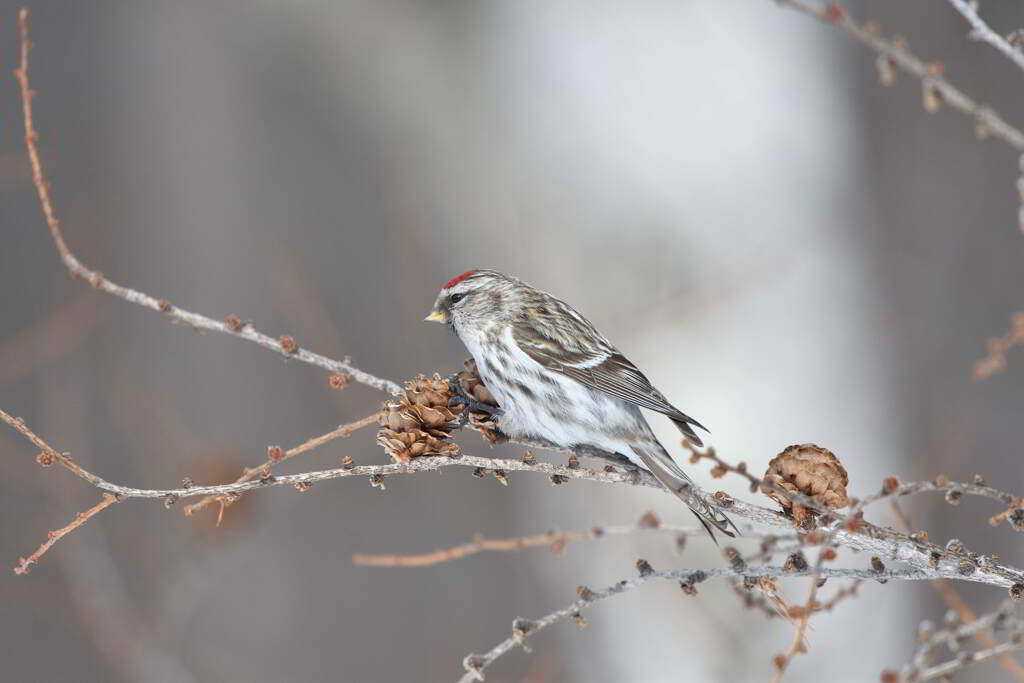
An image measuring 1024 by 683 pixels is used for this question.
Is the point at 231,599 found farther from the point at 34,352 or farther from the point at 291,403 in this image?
the point at 34,352

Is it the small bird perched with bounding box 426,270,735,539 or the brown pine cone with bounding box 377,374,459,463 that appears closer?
the brown pine cone with bounding box 377,374,459,463

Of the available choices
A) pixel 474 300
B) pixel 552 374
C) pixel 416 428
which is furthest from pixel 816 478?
pixel 474 300

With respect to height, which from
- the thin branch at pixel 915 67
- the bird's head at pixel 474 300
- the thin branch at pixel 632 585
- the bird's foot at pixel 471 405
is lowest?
the thin branch at pixel 632 585

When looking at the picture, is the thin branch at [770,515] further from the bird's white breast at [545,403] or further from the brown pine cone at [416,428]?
the bird's white breast at [545,403]

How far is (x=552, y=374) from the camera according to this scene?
3.92 feet

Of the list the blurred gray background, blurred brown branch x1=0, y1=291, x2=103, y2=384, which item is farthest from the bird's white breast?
blurred brown branch x1=0, y1=291, x2=103, y2=384

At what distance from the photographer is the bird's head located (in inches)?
49.8

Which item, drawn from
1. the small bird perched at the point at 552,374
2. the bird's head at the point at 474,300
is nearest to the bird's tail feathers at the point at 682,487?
the small bird perched at the point at 552,374

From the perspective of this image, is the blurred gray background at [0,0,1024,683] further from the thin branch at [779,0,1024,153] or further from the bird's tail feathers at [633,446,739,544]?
the thin branch at [779,0,1024,153]

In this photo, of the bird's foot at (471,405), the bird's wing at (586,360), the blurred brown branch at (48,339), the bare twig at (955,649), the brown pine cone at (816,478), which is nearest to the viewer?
the bare twig at (955,649)

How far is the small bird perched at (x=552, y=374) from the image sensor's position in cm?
110

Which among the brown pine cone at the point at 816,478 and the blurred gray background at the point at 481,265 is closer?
the brown pine cone at the point at 816,478

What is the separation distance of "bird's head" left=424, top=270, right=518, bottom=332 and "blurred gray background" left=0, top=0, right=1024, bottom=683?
852 millimetres

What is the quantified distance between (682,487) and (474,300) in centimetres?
47
